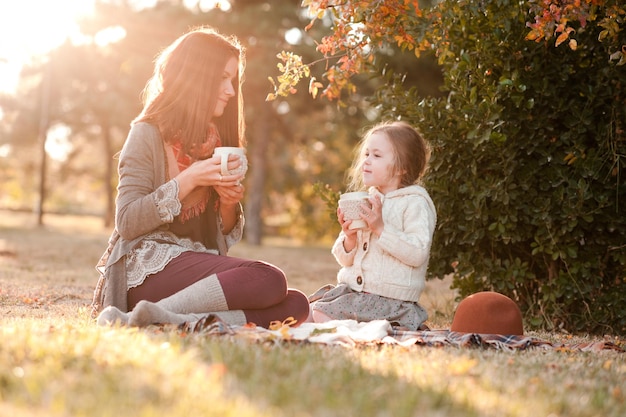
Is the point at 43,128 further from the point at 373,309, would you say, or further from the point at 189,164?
the point at 373,309

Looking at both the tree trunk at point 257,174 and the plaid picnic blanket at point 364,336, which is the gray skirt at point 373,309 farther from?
the tree trunk at point 257,174

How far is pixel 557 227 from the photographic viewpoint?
4.54m

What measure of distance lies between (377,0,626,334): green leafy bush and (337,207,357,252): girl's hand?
93cm

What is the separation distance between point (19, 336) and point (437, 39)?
3.29 meters

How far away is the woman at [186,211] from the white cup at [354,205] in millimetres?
512

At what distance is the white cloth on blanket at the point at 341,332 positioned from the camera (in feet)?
10.4

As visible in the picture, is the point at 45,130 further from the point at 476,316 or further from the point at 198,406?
the point at 198,406

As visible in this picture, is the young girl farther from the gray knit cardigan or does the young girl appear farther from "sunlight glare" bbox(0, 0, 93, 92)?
"sunlight glare" bbox(0, 0, 93, 92)

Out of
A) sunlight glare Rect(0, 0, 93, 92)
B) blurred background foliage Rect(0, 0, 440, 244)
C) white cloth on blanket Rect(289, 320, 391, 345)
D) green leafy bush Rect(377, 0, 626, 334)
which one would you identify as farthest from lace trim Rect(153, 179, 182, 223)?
sunlight glare Rect(0, 0, 93, 92)

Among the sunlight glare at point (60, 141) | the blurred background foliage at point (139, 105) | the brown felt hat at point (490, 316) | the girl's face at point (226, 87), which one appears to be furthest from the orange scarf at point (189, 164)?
the sunlight glare at point (60, 141)

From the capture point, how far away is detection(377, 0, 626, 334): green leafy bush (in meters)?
4.48

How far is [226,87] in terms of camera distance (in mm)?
3986

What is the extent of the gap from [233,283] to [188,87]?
1069 mm

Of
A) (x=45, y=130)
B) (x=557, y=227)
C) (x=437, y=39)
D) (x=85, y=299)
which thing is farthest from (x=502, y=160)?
(x=45, y=130)
